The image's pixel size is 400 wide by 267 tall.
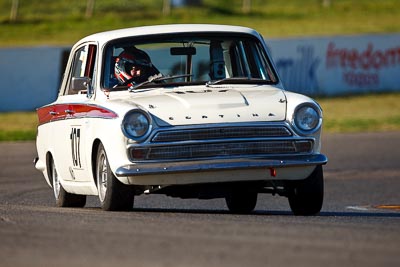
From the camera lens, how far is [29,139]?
2280 cm

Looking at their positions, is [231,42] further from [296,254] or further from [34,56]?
[34,56]

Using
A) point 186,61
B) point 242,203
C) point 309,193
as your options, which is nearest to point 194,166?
point 309,193

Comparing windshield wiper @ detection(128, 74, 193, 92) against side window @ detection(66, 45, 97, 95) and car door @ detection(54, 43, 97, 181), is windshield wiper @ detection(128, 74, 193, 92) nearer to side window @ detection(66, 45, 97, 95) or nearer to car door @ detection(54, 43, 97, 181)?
car door @ detection(54, 43, 97, 181)

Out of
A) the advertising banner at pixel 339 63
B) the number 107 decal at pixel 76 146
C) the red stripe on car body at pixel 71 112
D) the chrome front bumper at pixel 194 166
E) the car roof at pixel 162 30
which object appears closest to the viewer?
the chrome front bumper at pixel 194 166

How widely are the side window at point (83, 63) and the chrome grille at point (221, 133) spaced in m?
1.66

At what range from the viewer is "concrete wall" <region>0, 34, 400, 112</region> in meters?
27.4

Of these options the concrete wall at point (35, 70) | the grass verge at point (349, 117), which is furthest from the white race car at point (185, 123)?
the concrete wall at point (35, 70)

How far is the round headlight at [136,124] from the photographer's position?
9.20 metres

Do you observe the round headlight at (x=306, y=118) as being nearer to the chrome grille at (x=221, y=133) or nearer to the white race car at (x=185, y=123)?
the white race car at (x=185, y=123)

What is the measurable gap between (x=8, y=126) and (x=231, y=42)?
1536cm

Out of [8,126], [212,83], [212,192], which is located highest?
[212,83]

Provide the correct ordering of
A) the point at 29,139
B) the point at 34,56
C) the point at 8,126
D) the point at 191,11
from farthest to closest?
the point at 191,11
the point at 34,56
the point at 8,126
the point at 29,139

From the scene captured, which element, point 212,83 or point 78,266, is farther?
point 212,83

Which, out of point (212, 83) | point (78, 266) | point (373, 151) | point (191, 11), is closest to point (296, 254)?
point (78, 266)
